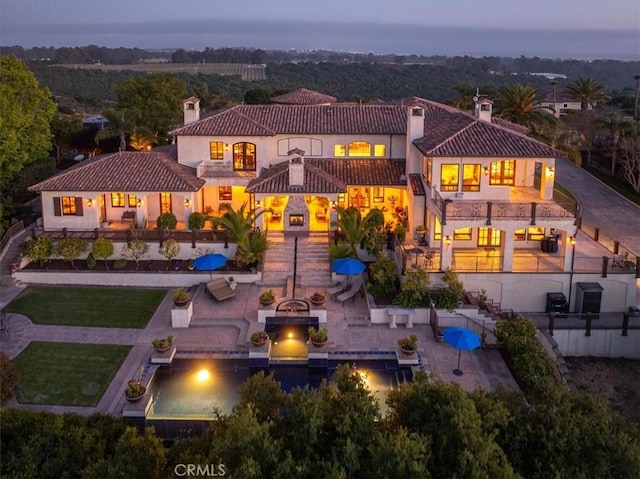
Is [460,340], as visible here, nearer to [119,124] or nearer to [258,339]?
[258,339]

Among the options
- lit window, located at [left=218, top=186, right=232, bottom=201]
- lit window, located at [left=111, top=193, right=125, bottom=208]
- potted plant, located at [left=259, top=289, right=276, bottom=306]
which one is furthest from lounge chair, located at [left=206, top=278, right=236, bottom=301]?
lit window, located at [left=111, top=193, right=125, bottom=208]

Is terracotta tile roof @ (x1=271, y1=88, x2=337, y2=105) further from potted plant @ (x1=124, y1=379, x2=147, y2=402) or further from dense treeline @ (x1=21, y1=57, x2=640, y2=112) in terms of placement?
dense treeline @ (x1=21, y1=57, x2=640, y2=112)

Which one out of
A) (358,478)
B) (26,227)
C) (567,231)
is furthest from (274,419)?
(26,227)

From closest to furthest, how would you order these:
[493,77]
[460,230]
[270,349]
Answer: [270,349] < [460,230] < [493,77]

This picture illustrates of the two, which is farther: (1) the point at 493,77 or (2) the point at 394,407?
(1) the point at 493,77

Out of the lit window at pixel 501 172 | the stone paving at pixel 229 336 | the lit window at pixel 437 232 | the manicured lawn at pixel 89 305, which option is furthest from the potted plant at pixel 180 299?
the lit window at pixel 501 172

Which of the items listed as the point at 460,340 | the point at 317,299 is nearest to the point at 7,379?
the point at 317,299

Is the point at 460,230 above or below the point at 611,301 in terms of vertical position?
above

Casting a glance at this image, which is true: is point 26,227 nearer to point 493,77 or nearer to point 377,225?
point 377,225
